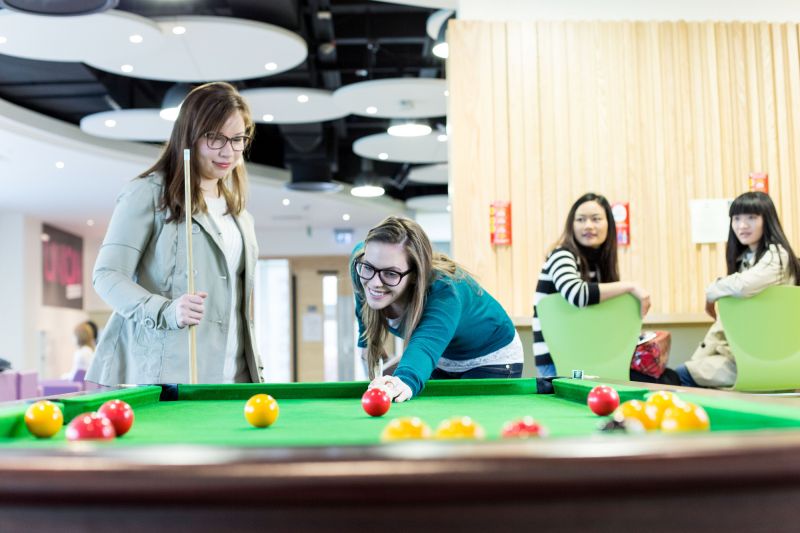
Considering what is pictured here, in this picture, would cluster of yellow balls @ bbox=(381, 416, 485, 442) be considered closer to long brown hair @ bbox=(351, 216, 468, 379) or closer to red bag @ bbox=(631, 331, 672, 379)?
long brown hair @ bbox=(351, 216, 468, 379)

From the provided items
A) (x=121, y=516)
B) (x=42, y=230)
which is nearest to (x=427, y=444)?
(x=121, y=516)

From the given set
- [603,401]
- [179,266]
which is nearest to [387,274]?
[179,266]

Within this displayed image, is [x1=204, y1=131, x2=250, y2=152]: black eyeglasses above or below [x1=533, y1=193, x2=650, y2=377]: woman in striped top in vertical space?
above

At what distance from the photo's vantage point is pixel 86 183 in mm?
11242

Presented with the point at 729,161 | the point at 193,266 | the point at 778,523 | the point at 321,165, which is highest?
the point at 321,165

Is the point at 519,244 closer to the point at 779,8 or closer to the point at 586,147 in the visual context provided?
the point at 586,147

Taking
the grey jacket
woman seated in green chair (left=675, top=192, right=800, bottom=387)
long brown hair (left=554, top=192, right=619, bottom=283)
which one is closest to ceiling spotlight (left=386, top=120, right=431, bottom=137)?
long brown hair (left=554, top=192, right=619, bottom=283)

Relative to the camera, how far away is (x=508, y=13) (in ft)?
18.0

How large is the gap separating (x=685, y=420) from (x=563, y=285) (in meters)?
2.44

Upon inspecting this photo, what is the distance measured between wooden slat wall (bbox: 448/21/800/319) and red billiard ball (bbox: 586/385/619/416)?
321 centimetres

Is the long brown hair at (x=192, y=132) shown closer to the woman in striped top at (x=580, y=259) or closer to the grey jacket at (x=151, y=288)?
the grey jacket at (x=151, y=288)

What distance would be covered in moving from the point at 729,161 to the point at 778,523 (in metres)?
4.67

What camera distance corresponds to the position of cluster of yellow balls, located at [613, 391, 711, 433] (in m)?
1.35

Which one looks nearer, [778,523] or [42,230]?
[778,523]
